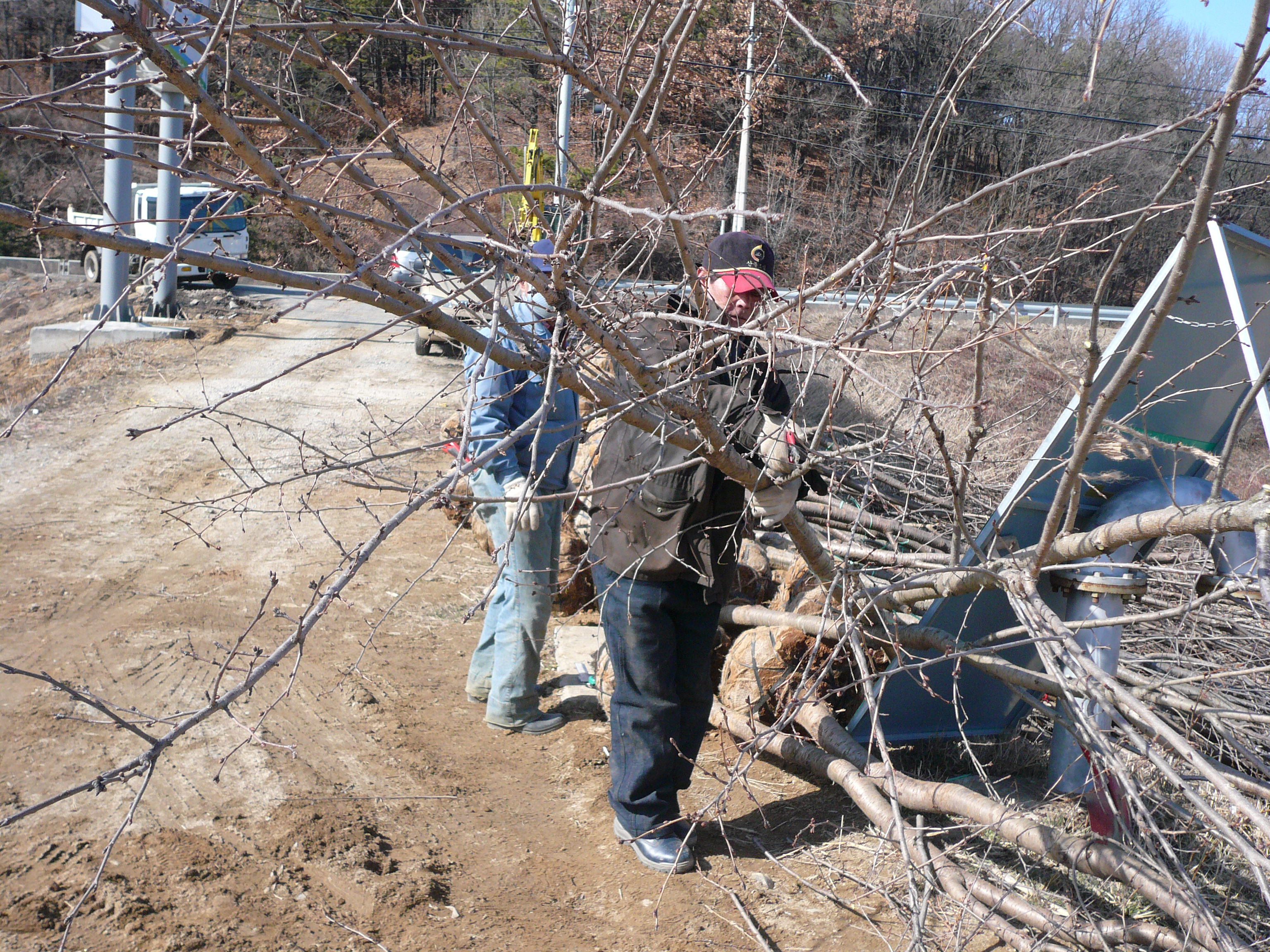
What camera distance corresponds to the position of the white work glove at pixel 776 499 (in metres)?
2.84

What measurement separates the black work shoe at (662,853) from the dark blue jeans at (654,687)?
50 millimetres

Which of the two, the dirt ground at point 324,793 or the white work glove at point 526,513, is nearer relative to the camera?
the dirt ground at point 324,793

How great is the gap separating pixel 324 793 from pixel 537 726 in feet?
3.46

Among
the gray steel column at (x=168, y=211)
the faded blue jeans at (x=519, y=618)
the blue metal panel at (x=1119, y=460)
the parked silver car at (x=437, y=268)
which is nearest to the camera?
the parked silver car at (x=437, y=268)

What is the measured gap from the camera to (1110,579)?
3.10 metres

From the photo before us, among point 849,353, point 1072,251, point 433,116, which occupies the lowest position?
point 849,353

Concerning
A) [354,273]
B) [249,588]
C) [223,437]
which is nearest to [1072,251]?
[354,273]

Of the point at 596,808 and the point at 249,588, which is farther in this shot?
the point at 249,588

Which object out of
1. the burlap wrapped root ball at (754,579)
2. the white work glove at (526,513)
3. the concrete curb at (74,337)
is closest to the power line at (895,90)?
the white work glove at (526,513)

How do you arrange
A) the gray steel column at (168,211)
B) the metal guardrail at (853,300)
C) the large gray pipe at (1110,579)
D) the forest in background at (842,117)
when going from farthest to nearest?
the gray steel column at (168,211), the forest in background at (842,117), the large gray pipe at (1110,579), the metal guardrail at (853,300)

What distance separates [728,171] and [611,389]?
1887 cm

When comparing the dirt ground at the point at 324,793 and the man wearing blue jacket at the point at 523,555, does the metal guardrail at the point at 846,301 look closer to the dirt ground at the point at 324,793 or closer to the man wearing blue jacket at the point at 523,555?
the man wearing blue jacket at the point at 523,555

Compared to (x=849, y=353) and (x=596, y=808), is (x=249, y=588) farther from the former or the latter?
(x=849, y=353)

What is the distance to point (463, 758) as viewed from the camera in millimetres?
4109
